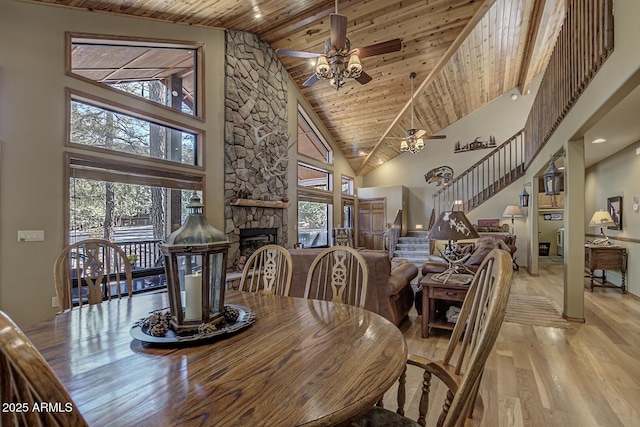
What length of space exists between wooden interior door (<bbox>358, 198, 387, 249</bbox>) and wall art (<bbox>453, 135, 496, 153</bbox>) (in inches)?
110

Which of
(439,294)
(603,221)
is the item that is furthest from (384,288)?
(603,221)

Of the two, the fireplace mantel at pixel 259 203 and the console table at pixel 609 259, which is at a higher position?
the fireplace mantel at pixel 259 203

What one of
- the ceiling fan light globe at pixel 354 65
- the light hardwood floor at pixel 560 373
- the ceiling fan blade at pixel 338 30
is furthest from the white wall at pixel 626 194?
the ceiling fan blade at pixel 338 30

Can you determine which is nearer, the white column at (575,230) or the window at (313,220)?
the white column at (575,230)

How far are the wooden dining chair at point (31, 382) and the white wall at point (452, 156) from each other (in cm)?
930

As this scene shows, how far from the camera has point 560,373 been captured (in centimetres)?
252

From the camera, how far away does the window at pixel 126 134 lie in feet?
11.7

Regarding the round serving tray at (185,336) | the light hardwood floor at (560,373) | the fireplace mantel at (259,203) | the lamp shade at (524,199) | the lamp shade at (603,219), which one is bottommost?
the light hardwood floor at (560,373)

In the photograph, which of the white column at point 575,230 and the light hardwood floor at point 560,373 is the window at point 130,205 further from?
the white column at point 575,230

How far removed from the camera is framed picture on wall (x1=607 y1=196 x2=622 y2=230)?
5152 millimetres

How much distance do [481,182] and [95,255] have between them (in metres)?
9.54

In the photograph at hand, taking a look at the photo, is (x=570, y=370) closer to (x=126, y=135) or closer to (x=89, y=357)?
(x=89, y=357)

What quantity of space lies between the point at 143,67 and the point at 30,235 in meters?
2.58

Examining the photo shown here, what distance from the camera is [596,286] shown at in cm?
548
